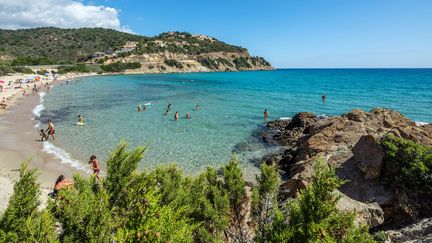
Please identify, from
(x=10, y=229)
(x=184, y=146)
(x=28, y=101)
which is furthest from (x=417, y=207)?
(x=28, y=101)

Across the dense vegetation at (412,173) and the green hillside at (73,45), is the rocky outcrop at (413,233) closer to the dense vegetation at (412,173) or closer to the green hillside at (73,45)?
the dense vegetation at (412,173)

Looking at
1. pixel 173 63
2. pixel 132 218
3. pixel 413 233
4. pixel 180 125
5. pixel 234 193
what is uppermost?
pixel 173 63

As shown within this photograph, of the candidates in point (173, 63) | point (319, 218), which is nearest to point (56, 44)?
point (173, 63)

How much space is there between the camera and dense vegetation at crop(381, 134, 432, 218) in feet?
33.2

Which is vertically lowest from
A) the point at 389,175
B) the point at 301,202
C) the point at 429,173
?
the point at 389,175

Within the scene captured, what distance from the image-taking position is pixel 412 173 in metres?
10.8

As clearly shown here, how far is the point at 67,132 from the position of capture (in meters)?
27.9

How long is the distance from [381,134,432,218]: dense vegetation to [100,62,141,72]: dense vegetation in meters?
126

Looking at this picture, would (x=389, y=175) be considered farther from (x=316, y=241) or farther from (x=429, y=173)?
(x=316, y=241)

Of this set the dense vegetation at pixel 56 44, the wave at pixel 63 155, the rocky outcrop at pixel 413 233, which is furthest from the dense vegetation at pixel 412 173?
the dense vegetation at pixel 56 44

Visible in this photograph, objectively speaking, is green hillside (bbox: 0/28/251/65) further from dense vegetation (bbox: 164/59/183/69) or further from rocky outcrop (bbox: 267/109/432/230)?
rocky outcrop (bbox: 267/109/432/230)

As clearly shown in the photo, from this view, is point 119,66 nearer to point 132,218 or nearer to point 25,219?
point 25,219

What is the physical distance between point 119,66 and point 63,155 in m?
115

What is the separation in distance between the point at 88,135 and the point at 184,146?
949 centimetres
